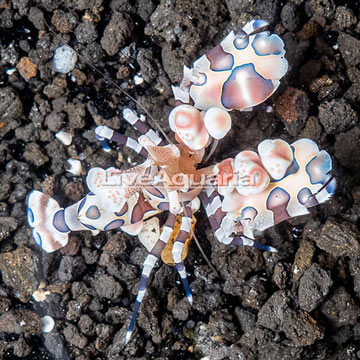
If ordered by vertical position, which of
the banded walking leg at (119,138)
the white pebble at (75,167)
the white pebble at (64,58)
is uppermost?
the white pebble at (64,58)

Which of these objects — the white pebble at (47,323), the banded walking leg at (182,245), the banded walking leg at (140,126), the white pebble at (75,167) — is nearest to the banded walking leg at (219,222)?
the banded walking leg at (182,245)

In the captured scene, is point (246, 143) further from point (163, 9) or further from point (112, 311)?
point (112, 311)

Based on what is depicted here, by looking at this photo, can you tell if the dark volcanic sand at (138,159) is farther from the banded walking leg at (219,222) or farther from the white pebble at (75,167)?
the banded walking leg at (219,222)

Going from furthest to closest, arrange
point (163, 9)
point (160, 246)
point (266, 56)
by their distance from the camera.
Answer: point (163, 9) → point (160, 246) → point (266, 56)

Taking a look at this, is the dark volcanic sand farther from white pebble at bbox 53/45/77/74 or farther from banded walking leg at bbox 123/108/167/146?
banded walking leg at bbox 123/108/167/146

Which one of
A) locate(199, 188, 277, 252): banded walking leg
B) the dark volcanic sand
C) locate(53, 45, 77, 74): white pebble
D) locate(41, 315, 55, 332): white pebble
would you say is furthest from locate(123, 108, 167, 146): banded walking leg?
locate(41, 315, 55, 332): white pebble

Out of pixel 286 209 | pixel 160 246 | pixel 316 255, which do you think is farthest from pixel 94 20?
pixel 316 255

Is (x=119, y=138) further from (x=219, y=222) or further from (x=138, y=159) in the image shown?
(x=219, y=222)
